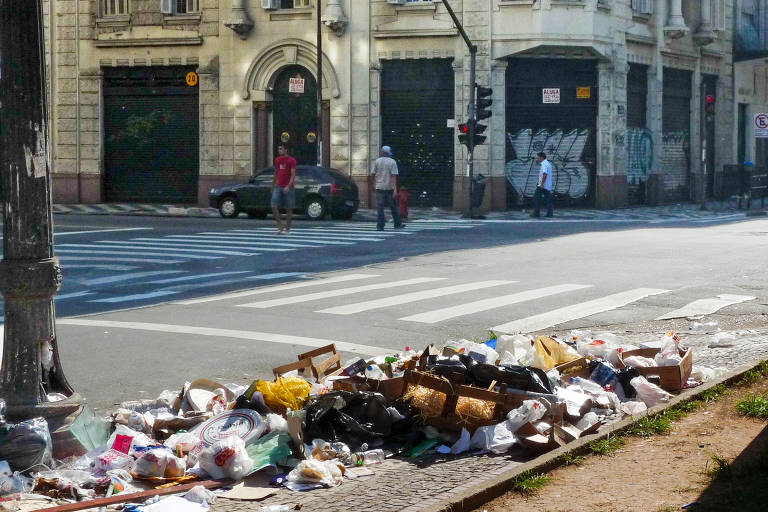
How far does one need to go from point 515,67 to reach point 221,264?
19431mm

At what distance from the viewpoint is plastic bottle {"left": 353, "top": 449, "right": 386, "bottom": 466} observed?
21.1 ft

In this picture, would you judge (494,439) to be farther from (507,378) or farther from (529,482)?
(529,482)

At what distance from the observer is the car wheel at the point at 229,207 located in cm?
3165

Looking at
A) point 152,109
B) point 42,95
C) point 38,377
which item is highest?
point 152,109

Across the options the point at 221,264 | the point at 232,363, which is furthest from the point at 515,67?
the point at 232,363

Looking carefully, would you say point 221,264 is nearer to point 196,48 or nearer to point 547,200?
point 547,200

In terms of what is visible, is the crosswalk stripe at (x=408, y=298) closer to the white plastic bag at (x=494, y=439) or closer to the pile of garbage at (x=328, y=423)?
the pile of garbage at (x=328, y=423)

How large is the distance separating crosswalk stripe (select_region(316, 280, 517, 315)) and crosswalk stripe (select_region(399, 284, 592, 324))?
698 millimetres

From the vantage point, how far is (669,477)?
5918 millimetres

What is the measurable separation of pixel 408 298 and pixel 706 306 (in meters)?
3.32

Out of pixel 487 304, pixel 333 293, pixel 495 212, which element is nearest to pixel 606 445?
pixel 487 304

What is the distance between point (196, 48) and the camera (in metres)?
37.8

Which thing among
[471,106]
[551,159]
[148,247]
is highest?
[471,106]

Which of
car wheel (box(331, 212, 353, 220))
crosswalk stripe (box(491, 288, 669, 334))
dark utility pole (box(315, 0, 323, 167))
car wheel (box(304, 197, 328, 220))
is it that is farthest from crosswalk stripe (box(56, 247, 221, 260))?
dark utility pole (box(315, 0, 323, 167))
